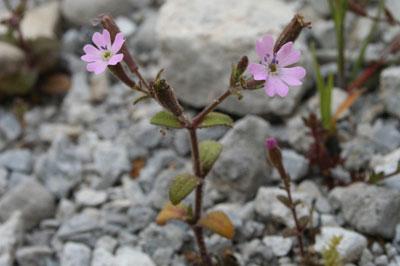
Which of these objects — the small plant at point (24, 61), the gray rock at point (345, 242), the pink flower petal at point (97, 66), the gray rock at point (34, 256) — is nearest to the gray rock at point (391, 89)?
the gray rock at point (345, 242)

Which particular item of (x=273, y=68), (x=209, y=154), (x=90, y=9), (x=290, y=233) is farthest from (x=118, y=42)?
(x=90, y=9)

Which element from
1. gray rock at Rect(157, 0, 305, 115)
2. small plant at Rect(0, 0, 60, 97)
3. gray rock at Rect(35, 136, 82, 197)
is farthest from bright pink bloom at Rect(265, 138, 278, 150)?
small plant at Rect(0, 0, 60, 97)

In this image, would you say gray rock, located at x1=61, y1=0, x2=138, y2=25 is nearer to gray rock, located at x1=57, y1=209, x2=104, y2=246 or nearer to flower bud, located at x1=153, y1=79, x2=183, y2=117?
gray rock, located at x1=57, y1=209, x2=104, y2=246

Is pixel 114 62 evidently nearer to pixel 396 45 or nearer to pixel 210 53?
pixel 210 53

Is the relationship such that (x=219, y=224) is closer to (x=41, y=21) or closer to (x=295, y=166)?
(x=295, y=166)

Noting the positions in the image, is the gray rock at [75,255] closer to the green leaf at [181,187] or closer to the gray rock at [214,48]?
the green leaf at [181,187]
